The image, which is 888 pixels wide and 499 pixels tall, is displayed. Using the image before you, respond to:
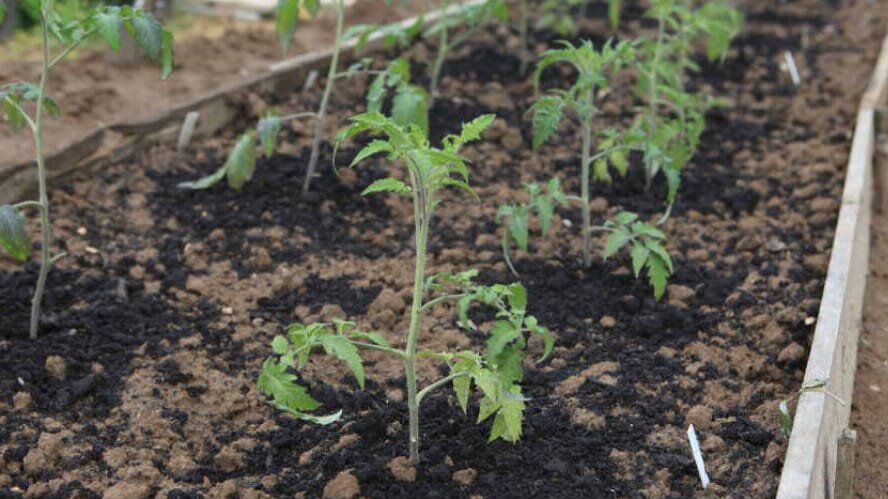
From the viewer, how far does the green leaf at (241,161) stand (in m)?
4.43

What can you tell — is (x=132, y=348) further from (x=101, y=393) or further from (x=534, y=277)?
(x=534, y=277)

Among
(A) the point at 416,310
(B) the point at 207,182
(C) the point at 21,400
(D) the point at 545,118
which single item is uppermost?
(D) the point at 545,118

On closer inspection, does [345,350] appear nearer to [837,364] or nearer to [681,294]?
[837,364]

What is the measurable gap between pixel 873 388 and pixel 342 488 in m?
2.06

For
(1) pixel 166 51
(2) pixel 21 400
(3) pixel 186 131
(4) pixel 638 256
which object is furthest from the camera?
(3) pixel 186 131

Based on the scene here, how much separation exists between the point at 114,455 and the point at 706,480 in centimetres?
156

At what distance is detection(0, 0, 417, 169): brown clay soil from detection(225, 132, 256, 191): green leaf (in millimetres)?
716

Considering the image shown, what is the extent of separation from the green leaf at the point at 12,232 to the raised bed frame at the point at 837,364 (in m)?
2.09

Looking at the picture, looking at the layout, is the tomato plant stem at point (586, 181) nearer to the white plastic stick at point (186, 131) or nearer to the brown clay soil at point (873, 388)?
the brown clay soil at point (873, 388)

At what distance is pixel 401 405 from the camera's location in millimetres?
3311

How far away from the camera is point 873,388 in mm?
3973

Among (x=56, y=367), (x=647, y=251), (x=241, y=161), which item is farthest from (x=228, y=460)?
(x=241, y=161)

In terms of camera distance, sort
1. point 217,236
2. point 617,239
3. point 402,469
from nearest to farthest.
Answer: point 402,469, point 617,239, point 217,236

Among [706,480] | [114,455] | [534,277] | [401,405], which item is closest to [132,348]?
[114,455]
